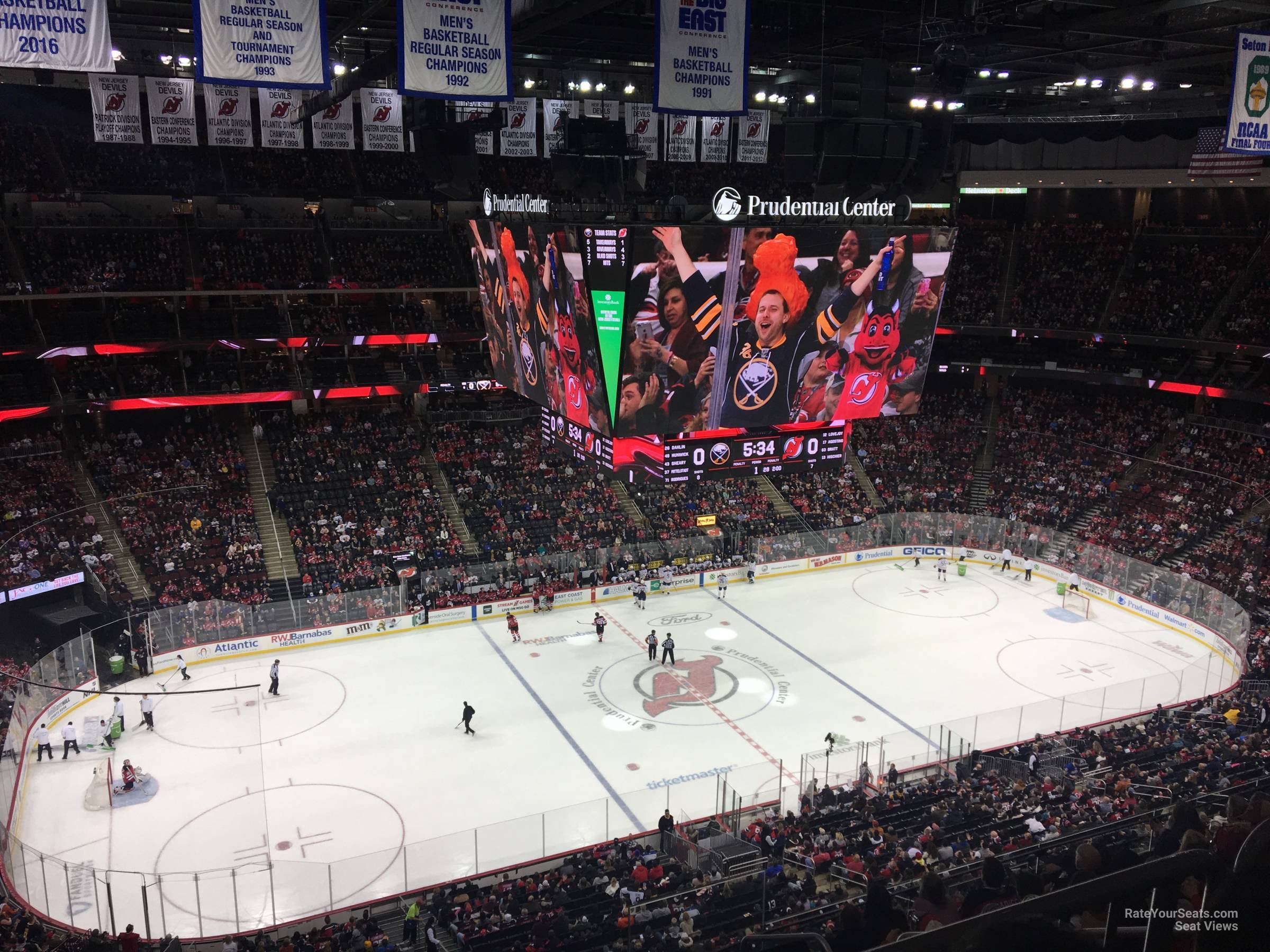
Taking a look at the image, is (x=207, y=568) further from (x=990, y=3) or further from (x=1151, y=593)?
(x=1151, y=593)

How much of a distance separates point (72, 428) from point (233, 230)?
973 cm

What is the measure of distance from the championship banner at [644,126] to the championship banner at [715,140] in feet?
4.54

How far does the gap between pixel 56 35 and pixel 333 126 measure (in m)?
14.9

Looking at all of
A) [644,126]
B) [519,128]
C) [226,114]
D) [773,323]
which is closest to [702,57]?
[773,323]

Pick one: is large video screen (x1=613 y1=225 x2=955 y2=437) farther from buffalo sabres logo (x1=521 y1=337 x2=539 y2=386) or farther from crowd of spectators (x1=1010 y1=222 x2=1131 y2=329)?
crowd of spectators (x1=1010 y1=222 x2=1131 y2=329)

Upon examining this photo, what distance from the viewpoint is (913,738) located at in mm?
22641

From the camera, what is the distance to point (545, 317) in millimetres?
20781

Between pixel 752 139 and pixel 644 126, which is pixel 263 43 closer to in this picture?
pixel 644 126

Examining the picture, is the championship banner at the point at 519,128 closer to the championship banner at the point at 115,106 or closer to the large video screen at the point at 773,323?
the championship banner at the point at 115,106

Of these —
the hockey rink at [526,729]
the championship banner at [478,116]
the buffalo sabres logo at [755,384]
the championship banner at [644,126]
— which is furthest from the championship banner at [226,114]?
the buffalo sabres logo at [755,384]

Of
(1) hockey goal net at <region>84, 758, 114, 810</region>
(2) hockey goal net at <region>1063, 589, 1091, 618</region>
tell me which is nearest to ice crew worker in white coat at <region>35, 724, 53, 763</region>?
(1) hockey goal net at <region>84, 758, 114, 810</region>

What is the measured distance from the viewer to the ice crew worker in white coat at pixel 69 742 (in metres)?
22.1

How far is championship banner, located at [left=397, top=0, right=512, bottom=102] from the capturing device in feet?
48.0

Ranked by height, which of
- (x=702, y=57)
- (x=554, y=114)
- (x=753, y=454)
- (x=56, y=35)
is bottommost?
(x=753, y=454)
